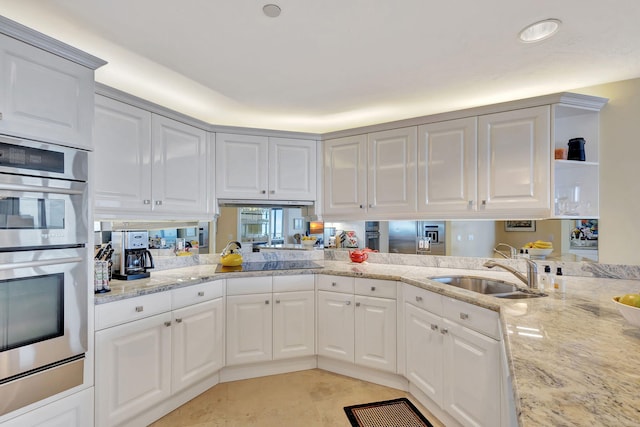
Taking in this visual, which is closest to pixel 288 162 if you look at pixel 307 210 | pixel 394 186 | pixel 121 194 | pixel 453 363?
pixel 307 210

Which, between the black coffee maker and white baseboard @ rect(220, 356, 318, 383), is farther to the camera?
white baseboard @ rect(220, 356, 318, 383)

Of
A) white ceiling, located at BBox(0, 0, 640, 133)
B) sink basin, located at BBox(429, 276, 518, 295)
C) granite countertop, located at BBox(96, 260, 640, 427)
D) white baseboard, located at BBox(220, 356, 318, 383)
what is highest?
white ceiling, located at BBox(0, 0, 640, 133)

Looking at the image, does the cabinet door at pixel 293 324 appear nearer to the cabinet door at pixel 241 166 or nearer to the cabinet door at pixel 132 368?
the cabinet door at pixel 132 368

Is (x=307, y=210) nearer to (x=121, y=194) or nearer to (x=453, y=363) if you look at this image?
(x=121, y=194)

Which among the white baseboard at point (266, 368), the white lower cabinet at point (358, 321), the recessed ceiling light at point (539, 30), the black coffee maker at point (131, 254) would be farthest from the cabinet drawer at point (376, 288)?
the recessed ceiling light at point (539, 30)

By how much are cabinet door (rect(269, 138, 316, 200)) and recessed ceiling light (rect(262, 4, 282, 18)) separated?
5.18 feet

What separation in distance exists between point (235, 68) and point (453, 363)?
2.36 m

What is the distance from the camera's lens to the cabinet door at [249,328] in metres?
2.70

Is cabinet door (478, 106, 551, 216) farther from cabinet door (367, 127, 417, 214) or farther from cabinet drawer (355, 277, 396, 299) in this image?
cabinet drawer (355, 277, 396, 299)

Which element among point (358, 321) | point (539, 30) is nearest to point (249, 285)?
point (358, 321)

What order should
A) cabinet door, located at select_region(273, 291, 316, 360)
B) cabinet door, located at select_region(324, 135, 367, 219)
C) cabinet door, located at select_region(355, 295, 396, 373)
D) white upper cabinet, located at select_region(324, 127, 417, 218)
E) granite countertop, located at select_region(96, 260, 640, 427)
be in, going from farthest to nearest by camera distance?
1. cabinet door, located at select_region(324, 135, 367, 219)
2. white upper cabinet, located at select_region(324, 127, 417, 218)
3. cabinet door, located at select_region(273, 291, 316, 360)
4. cabinet door, located at select_region(355, 295, 396, 373)
5. granite countertop, located at select_region(96, 260, 640, 427)

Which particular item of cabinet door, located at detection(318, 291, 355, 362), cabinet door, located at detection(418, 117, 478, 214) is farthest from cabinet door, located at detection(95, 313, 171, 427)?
cabinet door, located at detection(418, 117, 478, 214)

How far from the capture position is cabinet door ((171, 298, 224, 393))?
2.29 m

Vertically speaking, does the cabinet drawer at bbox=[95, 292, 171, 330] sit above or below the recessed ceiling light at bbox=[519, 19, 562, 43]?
below
